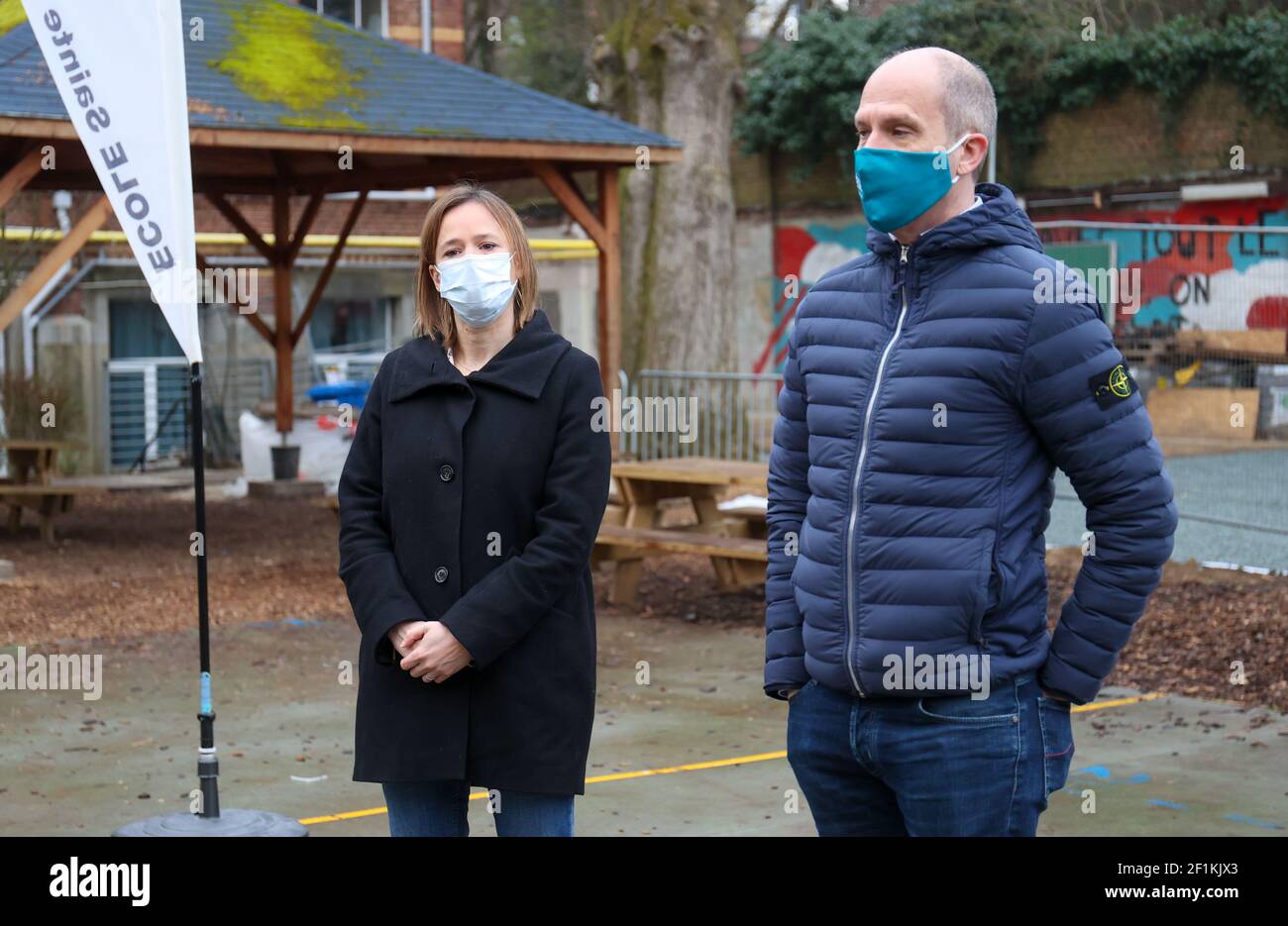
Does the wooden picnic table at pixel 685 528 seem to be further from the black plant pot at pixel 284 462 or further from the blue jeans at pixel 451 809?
the black plant pot at pixel 284 462

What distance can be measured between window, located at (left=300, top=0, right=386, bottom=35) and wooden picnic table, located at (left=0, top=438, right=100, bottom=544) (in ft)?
43.1

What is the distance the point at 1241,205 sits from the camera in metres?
23.6

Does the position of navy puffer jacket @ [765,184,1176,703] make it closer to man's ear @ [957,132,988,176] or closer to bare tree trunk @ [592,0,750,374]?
man's ear @ [957,132,988,176]

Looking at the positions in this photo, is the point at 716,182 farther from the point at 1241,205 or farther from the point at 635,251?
the point at 1241,205

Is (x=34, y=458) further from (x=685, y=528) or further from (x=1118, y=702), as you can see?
(x=1118, y=702)

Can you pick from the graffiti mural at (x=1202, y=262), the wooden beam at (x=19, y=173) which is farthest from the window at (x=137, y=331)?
the wooden beam at (x=19, y=173)

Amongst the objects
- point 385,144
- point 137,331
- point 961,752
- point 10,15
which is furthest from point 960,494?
point 137,331

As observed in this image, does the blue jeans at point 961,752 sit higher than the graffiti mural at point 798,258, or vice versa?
the graffiti mural at point 798,258

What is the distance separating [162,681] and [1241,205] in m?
19.0

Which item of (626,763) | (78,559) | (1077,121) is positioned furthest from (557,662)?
(1077,121)

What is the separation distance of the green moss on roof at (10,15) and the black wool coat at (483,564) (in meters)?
9.97

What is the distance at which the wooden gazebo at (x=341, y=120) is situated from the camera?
11.4 meters

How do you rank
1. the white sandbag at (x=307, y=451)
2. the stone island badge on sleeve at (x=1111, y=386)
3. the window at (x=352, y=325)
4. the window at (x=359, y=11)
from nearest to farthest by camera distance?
the stone island badge on sleeve at (x=1111, y=386), the white sandbag at (x=307, y=451), the window at (x=352, y=325), the window at (x=359, y=11)

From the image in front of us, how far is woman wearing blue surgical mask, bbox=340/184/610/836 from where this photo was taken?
351 cm
